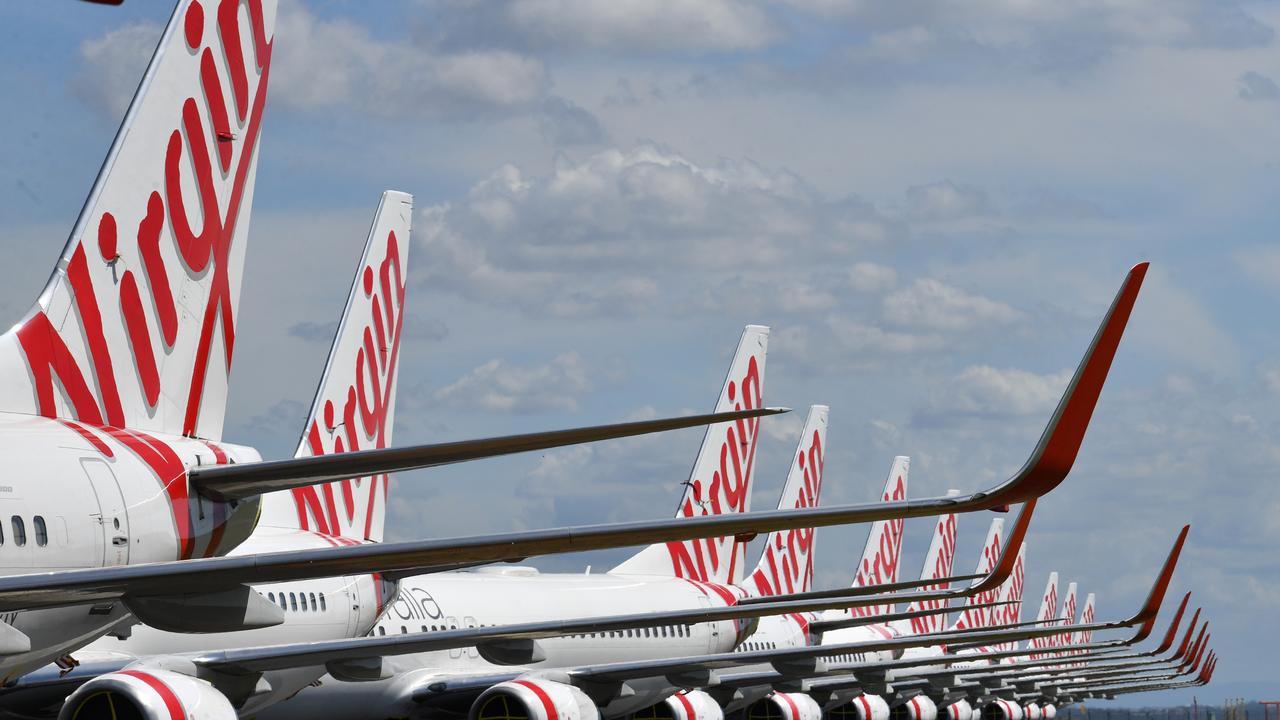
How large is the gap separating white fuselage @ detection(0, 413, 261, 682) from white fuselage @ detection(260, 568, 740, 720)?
8202 millimetres

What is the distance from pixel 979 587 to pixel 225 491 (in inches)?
360

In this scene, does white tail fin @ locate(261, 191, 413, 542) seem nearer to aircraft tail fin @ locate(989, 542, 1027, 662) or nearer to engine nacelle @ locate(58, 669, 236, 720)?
engine nacelle @ locate(58, 669, 236, 720)

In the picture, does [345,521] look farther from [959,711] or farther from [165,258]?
[959,711]

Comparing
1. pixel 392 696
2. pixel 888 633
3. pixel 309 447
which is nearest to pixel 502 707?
pixel 392 696

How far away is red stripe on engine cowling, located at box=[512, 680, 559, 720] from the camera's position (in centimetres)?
2112

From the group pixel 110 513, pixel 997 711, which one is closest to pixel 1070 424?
pixel 110 513

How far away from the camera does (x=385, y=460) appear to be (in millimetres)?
9383

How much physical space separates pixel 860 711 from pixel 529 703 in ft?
74.1

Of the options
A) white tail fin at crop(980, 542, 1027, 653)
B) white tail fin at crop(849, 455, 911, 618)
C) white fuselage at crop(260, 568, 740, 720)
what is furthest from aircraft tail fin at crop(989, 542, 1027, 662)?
white fuselage at crop(260, 568, 740, 720)

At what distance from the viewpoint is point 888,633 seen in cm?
4556

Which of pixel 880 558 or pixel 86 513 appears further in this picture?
pixel 880 558

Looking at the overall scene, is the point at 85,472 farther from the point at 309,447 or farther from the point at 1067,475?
the point at 309,447

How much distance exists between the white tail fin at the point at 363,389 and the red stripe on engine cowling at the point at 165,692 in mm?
8120

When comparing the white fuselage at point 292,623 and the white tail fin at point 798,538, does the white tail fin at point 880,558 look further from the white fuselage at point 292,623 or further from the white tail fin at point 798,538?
the white fuselage at point 292,623
